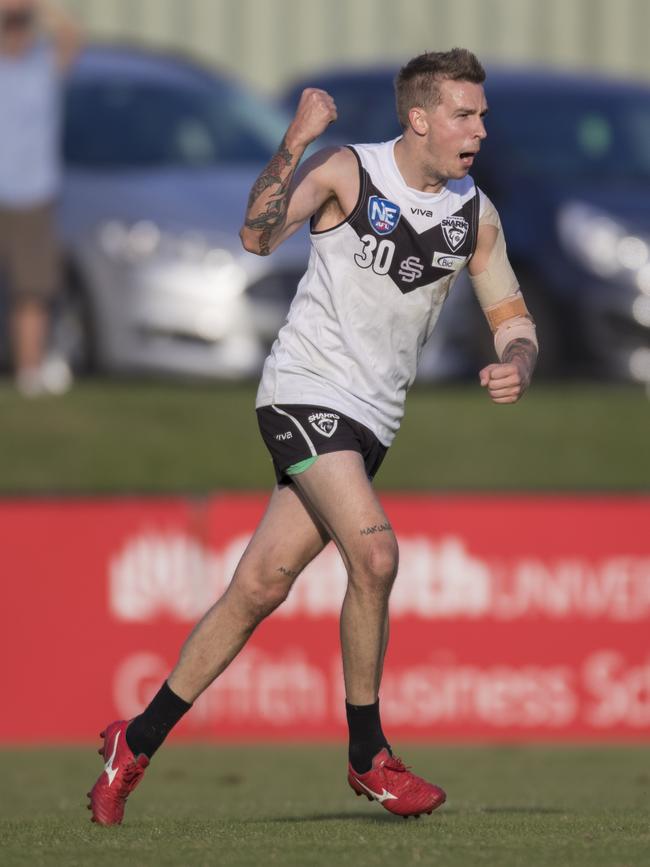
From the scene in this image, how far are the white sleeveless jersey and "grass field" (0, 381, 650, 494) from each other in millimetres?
5776

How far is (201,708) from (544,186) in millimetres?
4389

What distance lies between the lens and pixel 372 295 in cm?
604

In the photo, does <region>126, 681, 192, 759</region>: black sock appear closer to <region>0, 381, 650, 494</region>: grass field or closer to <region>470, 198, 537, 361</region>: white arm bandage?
<region>470, 198, 537, 361</region>: white arm bandage

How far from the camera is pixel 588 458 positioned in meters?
12.3

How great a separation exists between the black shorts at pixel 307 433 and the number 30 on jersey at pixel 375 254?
43 cm

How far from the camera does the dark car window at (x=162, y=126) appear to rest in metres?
12.8

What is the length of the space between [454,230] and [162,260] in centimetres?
627

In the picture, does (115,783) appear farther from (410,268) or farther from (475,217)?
(475,217)

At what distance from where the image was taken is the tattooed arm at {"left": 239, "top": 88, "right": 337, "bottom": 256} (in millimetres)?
5824

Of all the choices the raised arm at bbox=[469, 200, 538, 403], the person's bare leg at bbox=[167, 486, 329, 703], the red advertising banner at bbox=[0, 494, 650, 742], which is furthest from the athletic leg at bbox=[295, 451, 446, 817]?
the red advertising banner at bbox=[0, 494, 650, 742]

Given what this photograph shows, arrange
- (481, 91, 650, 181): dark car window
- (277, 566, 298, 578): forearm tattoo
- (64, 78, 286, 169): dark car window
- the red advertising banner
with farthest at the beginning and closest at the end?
(481, 91, 650, 181): dark car window, (64, 78, 286, 169): dark car window, the red advertising banner, (277, 566, 298, 578): forearm tattoo

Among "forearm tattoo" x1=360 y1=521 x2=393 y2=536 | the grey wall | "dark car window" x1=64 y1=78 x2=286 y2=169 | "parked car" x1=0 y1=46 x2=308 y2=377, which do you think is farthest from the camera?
the grey wall

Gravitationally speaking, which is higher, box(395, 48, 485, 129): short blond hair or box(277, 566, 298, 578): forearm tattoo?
box(395, 48, 485, 129): short blond hair

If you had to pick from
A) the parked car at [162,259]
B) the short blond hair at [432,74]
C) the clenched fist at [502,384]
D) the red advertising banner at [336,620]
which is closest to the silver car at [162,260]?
the parked car at [162,259]
